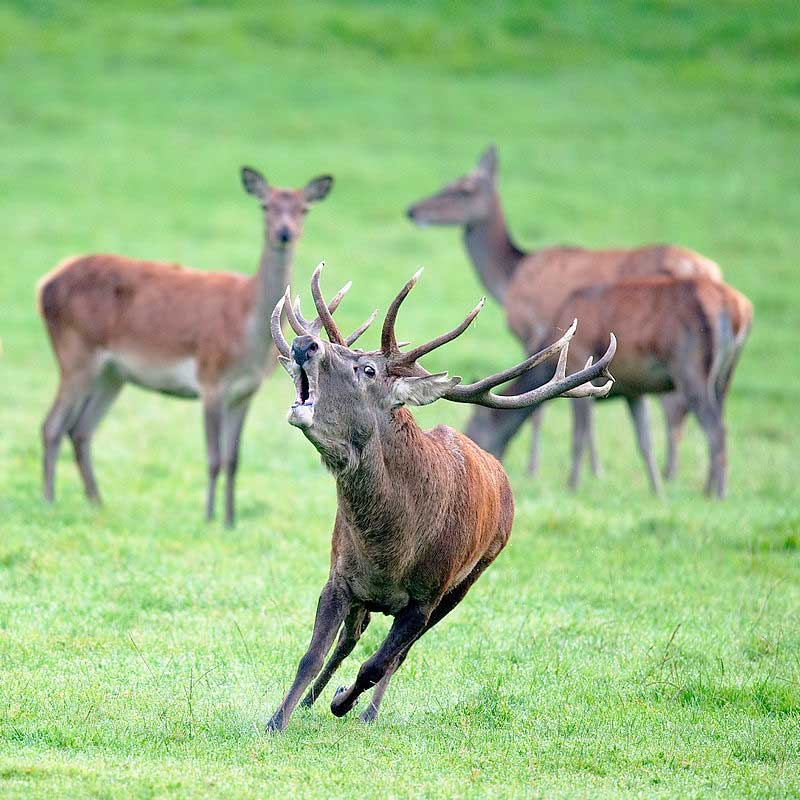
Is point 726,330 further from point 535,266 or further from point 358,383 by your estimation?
point 358,383

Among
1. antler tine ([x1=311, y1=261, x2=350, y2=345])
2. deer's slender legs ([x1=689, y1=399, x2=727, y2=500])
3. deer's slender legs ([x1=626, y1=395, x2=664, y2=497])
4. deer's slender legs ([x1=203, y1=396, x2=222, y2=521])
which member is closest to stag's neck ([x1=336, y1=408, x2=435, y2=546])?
antler tine ([x1=311, y1=261, x2=350, y2=345])

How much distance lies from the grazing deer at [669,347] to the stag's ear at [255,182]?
2303 mm

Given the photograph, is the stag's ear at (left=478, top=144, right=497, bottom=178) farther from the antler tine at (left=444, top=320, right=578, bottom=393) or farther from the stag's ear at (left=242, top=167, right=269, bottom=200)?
the antler tine at (left=444, top=320, right=578, bottom=393)

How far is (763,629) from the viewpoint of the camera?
7102 millimetres

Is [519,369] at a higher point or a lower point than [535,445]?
higher

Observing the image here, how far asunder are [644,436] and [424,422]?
2.27m

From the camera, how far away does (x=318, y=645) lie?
526 centimetres

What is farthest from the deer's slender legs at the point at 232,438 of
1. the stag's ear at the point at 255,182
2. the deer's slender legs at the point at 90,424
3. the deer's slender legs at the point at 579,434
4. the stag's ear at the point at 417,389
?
the stag's ear at the point at 417,389

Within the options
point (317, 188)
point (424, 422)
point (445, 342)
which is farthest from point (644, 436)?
point (445, 342)

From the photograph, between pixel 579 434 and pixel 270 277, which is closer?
pixel 270 277

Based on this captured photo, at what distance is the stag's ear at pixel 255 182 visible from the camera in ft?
35.5

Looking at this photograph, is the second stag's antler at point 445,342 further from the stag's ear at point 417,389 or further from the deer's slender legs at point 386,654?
the deer's slender legs at point 386,654

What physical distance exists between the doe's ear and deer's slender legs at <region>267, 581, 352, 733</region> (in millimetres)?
5841

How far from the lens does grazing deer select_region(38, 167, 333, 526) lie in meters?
10.1
